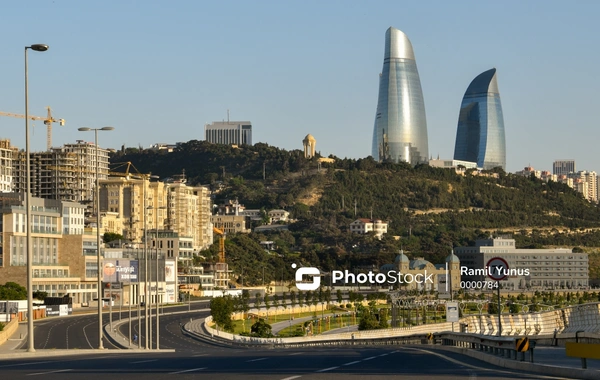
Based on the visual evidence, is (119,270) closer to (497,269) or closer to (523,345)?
(497,269)

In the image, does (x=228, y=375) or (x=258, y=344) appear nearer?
(x=228, y=375)

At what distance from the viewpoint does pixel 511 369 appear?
1245 inches

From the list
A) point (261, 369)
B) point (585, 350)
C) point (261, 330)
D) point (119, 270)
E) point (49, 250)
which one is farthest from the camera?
point (49, 250)

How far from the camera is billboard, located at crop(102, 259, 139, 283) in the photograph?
173000 millimetres

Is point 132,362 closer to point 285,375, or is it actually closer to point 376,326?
point 285,375

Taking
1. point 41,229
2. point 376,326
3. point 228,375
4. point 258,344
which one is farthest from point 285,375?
point 41,229

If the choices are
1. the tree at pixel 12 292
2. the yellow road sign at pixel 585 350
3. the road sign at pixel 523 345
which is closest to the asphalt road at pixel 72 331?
the tree at pixel 12 292

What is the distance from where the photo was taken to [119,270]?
175 metres

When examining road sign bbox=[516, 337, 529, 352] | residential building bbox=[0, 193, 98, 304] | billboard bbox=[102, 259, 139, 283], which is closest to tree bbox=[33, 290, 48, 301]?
residential building bbox=[0, 193, 98, 304]

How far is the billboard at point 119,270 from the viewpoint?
17300 centimetres

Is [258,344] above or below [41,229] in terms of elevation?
below

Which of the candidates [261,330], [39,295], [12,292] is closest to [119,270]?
[39,295]

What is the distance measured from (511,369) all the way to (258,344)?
289 ft

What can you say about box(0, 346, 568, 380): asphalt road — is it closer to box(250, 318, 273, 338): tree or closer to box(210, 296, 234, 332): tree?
box(250, 318, 273, 338): tree
